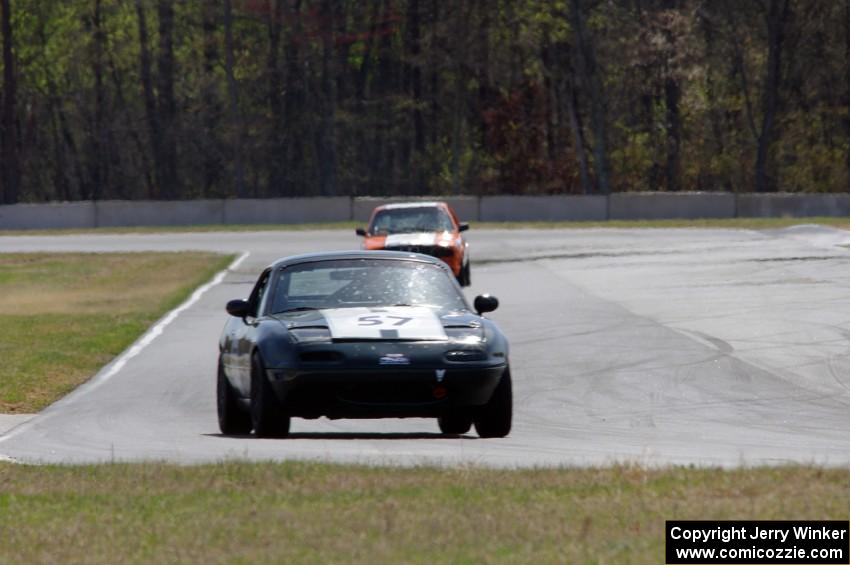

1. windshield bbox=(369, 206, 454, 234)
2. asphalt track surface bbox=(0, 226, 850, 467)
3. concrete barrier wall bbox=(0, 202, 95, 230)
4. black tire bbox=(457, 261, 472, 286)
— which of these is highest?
windshield bbox=(369, 206, 454, 234)

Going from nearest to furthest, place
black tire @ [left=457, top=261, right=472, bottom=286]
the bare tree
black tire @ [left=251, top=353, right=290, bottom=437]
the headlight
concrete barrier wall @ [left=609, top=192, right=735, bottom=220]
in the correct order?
1. the headlight
2. black tire @ [left=251, top=353, right=290, bottom=437]
3. black tire @ [left=457, top=261, right=472, bottom=286]
4. concrete barrier wall @ [left=609, top=192, right=735, bottom=220]
5. the bare tree

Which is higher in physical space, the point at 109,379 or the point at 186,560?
the point at 186,560

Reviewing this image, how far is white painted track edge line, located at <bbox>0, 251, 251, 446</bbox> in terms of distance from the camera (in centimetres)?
1340

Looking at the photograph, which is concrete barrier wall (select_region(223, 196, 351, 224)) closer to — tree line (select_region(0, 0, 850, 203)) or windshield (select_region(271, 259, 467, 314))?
tree line (select_region(0, 0, 850, 203))

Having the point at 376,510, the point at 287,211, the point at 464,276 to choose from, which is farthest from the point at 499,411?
the point at 287,211

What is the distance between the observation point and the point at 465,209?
61.7m

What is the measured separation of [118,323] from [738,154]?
205 ft

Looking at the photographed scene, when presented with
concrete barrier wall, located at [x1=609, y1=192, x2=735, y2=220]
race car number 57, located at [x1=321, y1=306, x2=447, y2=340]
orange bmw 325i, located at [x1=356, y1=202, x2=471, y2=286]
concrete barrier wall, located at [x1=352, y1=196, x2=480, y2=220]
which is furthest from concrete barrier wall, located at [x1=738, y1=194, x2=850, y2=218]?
race car number 57, located at [x1=321, y1=306, x2=447, y2=340]

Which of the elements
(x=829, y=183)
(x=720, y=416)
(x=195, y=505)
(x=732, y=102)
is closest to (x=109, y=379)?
(x=720, y=416)

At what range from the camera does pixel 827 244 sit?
39219 millimetres

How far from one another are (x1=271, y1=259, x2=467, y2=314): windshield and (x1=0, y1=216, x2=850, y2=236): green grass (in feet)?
128

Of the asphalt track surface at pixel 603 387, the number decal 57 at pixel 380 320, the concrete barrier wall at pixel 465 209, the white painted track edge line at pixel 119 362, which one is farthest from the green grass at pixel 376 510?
the concrete barrier wall at pixel 465 209

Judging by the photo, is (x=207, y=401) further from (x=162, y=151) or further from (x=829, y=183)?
(x=162, y=151)

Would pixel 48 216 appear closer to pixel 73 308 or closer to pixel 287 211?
pixel 287 211
